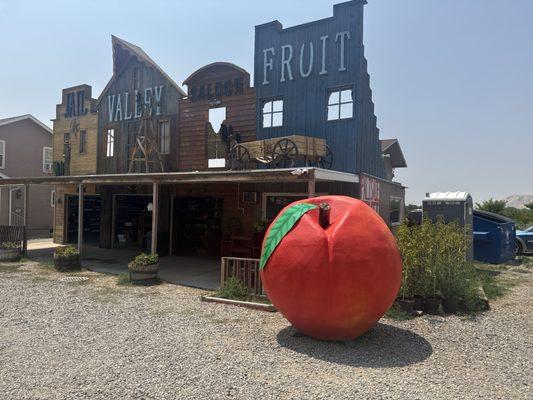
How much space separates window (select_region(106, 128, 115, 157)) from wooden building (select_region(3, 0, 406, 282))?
5 centimetres

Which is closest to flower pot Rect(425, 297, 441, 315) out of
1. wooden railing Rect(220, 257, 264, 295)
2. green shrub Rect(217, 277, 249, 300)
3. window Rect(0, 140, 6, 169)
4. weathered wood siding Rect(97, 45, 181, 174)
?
wooden railing Rect(220, 257, 264, 295)

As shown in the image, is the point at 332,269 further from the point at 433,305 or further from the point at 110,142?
the point at 110,142

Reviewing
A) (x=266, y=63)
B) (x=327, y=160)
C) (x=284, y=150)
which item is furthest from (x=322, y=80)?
(x=284, y=150)

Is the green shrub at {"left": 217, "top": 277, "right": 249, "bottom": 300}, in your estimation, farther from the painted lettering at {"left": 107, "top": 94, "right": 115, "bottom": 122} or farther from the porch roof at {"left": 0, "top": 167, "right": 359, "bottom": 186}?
the painted lettering at {"left": 107, "top": 94, "right": 115, "bottom": 122}

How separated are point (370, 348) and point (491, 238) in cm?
1080

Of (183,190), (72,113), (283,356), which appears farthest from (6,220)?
(283,356)

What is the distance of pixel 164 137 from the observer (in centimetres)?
1573

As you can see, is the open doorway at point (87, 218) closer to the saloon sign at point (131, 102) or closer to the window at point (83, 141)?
the window at point (83, 141)

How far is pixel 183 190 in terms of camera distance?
15109 millimetres

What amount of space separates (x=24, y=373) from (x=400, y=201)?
48.5ft

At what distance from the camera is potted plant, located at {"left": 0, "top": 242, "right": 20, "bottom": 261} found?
1347 cm

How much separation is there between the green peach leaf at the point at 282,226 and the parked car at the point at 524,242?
15352mm

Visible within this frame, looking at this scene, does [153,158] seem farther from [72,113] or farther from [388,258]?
[388,258]

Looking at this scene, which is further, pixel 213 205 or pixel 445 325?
pixel 213 205
